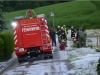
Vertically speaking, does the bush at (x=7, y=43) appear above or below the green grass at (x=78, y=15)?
below

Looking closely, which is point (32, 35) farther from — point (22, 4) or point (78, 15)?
point (22, 4)

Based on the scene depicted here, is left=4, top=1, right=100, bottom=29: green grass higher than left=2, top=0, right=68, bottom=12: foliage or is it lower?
lower

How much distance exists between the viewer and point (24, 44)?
18969 millimetres

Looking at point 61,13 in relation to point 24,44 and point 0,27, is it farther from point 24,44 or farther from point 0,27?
point 24,44

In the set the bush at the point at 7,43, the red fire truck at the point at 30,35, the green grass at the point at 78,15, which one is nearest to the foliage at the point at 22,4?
the green grass at the point at 78,15

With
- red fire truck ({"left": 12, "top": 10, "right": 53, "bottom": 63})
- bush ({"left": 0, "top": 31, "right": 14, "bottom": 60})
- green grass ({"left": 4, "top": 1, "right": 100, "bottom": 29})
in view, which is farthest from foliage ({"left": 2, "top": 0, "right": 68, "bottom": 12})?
red fire truck ({"left": 12, "top": 10, "right": 53, "bottom": 63})

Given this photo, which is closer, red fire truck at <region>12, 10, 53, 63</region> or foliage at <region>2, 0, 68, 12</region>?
red fire truck at <region>12, 10, 53, 63</region>

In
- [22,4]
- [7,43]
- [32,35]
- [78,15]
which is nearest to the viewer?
[32,35]

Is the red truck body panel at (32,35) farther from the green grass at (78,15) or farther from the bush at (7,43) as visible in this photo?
the green grass at (78,15)

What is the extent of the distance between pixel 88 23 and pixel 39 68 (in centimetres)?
4002

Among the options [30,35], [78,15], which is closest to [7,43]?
[30,35]

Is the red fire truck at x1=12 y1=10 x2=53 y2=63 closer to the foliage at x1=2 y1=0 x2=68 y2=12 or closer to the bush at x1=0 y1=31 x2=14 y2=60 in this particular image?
the bush at x1=0 y1=31 x2=14 y2=60

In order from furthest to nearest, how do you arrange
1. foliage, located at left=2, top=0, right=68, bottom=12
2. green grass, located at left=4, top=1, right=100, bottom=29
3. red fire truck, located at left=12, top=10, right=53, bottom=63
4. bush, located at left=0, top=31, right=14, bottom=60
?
1. foliage, located at left=2, top=0, right=68, bottom=12
2. green grass, located at left=4, top=1, right=100, bottom=29
3. bush, located at left=0, top=31, right=14, bottom=60
4. red fire truck, located at left=12, top=10, right=53, bottom=63

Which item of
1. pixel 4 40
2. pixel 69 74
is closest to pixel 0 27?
pixel 4 40
